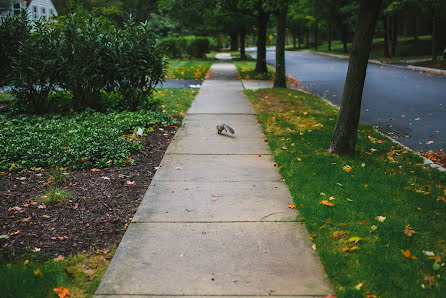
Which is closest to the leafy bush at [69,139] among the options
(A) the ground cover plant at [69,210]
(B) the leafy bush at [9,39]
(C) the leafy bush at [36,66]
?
(A) the ground cover plant at [69,210]

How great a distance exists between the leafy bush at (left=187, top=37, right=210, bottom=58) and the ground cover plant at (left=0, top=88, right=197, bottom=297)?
29.2 meters

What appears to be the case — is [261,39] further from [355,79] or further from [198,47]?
[355,79]

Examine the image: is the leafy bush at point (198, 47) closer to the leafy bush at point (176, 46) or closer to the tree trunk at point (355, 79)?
the leafy bush at point (176, 46)

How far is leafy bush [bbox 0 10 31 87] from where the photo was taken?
10664 mm

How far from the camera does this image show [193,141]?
819cm

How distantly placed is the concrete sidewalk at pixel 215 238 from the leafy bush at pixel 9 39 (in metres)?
5.93

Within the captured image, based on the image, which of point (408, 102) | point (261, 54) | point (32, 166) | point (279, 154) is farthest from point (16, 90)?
point (261, 54)

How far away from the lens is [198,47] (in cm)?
3700

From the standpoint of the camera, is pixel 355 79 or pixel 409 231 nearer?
pixel 409 231

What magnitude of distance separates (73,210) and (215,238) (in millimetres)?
1820

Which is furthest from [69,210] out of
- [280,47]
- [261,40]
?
[261,40]

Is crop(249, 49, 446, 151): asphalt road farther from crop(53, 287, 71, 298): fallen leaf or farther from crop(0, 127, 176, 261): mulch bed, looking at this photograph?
crop(53, 287, 71, 298): fallen leaf

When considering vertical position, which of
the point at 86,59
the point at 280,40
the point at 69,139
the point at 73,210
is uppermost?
the point at 280,40

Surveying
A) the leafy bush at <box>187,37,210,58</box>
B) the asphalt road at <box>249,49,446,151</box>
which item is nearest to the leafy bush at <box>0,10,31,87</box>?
the asphalt road at <box>249,49,446,151</box>
